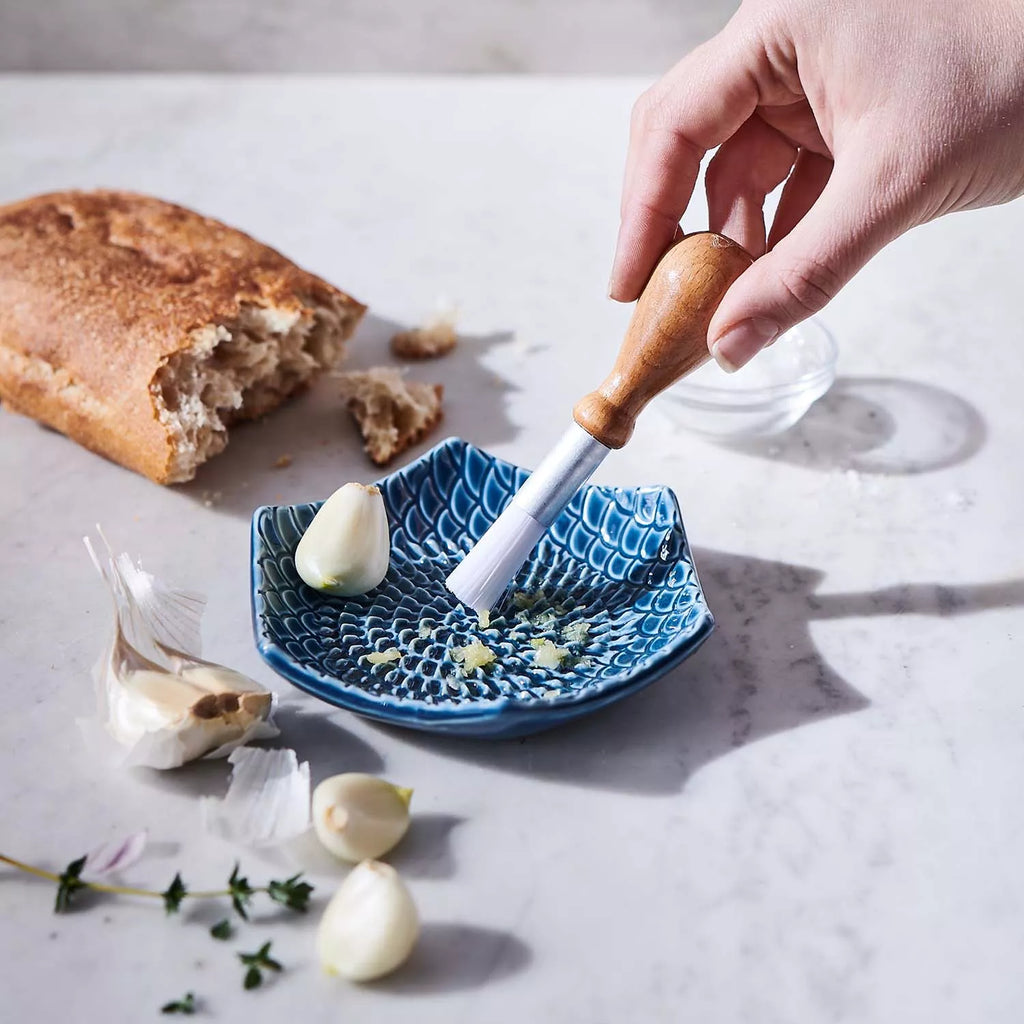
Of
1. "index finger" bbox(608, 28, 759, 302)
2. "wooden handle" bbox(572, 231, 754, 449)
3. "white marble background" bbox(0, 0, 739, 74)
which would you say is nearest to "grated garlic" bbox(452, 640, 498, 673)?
"wooden handle" bbox(572, 231, 754, 449)

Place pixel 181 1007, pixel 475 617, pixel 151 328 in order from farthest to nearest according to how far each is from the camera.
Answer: pixel 151 328 < pixel 475 617 < pixel 181 1007

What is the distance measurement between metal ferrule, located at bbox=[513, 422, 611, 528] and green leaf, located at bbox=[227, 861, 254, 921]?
1.53 ft

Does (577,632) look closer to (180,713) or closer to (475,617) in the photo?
(475,617)

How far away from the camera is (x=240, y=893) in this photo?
1.00 metres

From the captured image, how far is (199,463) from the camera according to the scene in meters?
1.54

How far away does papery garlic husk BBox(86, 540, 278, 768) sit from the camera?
110 cm

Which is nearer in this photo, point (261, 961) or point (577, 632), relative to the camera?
point (261, 961)

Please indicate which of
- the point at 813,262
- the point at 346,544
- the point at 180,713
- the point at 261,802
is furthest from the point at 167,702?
the point at 813,262

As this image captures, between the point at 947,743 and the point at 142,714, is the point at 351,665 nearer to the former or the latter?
the point at 142,714

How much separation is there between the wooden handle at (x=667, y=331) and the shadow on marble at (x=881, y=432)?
40 centimetres

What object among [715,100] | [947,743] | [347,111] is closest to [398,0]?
[347,111]

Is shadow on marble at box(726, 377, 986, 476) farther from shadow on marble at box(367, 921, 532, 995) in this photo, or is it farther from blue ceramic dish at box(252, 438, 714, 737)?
shadow on marble at box(367, 921, 532, 995)

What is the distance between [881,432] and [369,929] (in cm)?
103

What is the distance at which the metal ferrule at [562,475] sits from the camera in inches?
49.3
